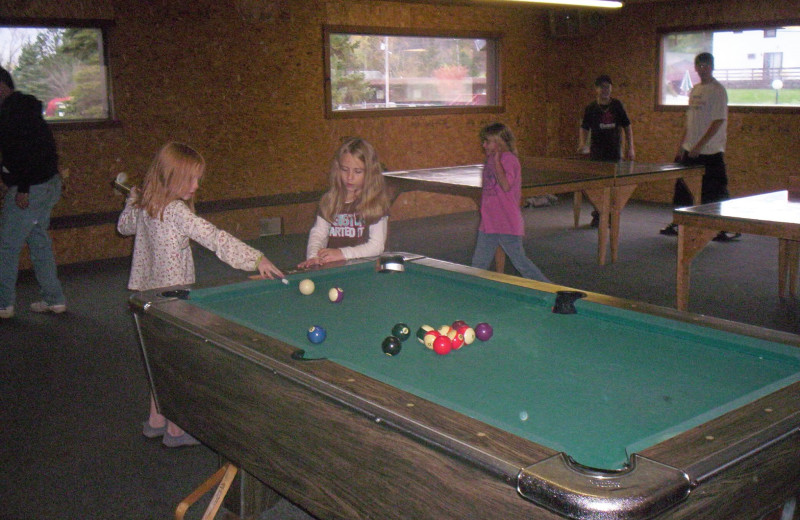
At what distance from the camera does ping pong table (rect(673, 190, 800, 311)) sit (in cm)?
360

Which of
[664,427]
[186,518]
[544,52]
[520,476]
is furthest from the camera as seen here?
[544,52]

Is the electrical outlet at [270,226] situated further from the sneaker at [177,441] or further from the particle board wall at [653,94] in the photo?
the sneaker at [177,441]

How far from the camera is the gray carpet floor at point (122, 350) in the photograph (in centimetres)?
259

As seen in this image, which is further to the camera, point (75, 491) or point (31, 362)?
point (31, 362)

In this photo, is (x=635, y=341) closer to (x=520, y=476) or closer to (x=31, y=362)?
(x=520, y=476)

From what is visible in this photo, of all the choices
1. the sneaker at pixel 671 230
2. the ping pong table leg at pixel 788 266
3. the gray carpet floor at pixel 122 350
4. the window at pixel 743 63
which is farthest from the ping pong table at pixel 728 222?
the window at pixel 743 63

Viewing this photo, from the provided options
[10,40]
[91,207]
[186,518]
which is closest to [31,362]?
[186,518]

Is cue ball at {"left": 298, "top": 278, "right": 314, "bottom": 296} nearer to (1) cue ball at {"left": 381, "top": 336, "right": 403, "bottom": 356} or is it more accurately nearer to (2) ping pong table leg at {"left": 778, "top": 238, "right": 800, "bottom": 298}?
(1) cue ball at {"left": 381, "top": 336, "right": 403, "bottom": 356}

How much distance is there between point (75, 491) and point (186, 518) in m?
0.47

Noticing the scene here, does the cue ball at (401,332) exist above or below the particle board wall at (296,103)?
below

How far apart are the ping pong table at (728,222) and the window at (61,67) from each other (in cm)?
482

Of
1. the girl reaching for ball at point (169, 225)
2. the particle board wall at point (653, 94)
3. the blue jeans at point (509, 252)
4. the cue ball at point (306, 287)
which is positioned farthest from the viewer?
the particle board wall at point (653, 94)

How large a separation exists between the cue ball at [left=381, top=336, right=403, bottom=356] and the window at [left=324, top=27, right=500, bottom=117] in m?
6.02

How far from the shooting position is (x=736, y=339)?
184cm
